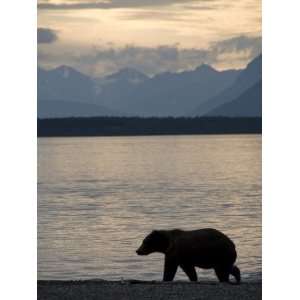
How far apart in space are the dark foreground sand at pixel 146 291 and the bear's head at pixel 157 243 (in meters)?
2.57

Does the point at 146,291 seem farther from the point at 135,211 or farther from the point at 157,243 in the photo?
the point at 135,211

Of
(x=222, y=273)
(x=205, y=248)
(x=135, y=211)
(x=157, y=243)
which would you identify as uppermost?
(x=205, y=248)

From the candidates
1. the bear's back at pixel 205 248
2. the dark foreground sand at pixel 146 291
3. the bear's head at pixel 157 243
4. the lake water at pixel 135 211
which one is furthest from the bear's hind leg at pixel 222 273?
the lake water at pixel 135 211

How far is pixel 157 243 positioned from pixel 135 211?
2018 cm

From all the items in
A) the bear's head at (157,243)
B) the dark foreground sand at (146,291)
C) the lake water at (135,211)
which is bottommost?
the lake water at (135,211)

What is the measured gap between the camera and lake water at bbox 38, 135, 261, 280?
19045 mm

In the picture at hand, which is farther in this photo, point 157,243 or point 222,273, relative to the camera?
point 157,243

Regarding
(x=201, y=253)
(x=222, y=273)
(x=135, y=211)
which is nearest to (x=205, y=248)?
(x=201, y=253)

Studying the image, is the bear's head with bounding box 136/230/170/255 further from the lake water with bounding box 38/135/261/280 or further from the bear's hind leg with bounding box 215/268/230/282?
the lake water with bounding box 38/135/261/280

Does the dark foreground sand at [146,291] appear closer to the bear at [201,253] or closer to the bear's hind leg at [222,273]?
the bear at [201,253]

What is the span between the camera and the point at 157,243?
12.2 meters

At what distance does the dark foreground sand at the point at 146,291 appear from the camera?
877 cm
